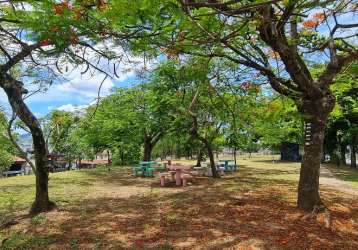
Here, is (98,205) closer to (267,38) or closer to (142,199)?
(142,199)

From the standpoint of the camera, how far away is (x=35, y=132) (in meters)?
8.84

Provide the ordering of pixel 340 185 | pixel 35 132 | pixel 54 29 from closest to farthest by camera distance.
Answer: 1. pixel 54 29
2. pixel 35 132
3. pixel 340 185

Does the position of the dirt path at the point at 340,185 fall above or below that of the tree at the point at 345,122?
below

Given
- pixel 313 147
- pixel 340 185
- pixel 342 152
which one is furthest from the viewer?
pixel 342 152

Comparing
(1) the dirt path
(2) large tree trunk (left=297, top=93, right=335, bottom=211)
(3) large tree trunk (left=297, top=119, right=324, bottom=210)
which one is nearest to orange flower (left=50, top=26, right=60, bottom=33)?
(2) large tree trunk (left=297, top=93, right=335, bottom=211)

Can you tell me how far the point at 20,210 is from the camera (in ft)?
32.4

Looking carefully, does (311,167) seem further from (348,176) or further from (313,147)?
(348,176)

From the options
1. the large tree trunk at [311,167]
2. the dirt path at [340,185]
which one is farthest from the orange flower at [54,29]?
the dirt path at [340,185]

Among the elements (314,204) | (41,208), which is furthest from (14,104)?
(314,204)

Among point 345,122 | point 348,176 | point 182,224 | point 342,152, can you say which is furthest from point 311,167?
point 342,152

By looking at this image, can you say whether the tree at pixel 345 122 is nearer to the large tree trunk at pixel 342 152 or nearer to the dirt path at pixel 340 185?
the large tree trunk at pixel 342 152

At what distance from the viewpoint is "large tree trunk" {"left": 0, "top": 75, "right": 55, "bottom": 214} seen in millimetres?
8688

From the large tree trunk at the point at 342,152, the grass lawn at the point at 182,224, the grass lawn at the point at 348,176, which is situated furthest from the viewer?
the large tree trunk at the point at 342,152

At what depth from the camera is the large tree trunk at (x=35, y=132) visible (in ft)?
28.5
